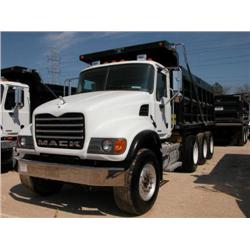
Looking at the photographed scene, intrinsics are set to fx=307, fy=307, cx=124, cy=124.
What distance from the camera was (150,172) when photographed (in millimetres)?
5148

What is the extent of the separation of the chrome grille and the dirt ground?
1.17 metres

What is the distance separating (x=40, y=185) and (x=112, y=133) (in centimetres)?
228

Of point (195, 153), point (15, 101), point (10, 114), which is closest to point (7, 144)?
point (10, 114)

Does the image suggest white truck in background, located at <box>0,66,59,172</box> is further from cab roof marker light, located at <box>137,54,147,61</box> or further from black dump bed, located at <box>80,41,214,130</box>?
cab roof marker light, located at <box>137,54,147,61</box>

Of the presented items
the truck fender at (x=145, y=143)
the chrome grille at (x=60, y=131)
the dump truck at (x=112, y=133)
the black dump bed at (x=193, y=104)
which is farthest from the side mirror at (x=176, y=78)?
the chrome grille at (x=60, y=131)

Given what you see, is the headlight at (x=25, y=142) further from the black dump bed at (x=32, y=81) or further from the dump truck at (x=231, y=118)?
the dump truck at (x=231, y=118)

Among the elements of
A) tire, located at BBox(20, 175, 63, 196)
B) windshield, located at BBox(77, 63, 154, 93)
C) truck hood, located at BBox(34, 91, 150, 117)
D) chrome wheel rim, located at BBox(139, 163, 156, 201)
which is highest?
windshield, located at BBox(77, 63, 154, 93)

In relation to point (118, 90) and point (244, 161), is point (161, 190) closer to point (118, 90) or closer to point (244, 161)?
point (118, 90)

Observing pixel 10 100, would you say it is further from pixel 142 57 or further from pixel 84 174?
pixel 84 174

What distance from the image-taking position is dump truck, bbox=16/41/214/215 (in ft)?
14.6

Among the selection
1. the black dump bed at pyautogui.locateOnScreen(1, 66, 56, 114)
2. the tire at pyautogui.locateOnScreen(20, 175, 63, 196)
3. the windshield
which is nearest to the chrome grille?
the tire at pyautogui.locateOnScreen(20, 175, 63, 196)

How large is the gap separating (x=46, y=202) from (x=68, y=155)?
147 centimetres

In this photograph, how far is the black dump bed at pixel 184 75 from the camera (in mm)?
6988

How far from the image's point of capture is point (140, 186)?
483 cm
